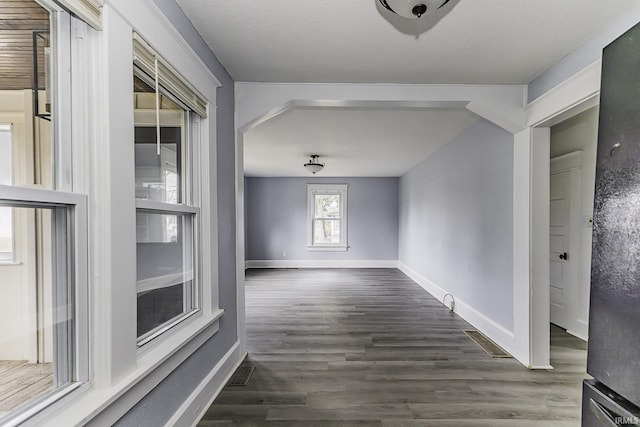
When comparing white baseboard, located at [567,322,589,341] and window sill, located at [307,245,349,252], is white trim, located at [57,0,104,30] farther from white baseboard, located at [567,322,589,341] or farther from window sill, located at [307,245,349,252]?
window sill, located at [307,245,349,252]

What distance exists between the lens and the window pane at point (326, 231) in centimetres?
791

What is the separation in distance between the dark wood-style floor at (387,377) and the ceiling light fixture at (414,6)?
2.25m

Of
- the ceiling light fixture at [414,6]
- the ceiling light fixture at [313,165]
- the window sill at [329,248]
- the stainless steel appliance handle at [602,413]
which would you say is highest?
the ceiling light fixture at [414,6]

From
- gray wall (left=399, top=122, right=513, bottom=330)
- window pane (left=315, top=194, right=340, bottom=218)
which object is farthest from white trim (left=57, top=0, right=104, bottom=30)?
window pane (left=315, top=194, right=340, bottom=218)

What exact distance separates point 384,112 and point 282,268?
213 inches

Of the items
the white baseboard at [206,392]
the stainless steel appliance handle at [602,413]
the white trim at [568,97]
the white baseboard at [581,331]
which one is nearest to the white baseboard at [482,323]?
the white baseboard at [581,331]

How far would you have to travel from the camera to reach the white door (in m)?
3.40

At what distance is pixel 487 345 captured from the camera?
116 inches

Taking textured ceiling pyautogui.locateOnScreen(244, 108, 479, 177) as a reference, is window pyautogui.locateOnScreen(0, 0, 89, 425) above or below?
below

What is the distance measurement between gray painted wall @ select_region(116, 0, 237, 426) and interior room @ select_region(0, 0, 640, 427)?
20 millimetres

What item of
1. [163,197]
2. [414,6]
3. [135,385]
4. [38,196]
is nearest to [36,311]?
[38,196]

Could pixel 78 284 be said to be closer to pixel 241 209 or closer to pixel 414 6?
pixel 241 209

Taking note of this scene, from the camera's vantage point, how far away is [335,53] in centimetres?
207

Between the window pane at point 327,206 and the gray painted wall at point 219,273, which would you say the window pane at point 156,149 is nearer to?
the gray painted wall at point 219,273
